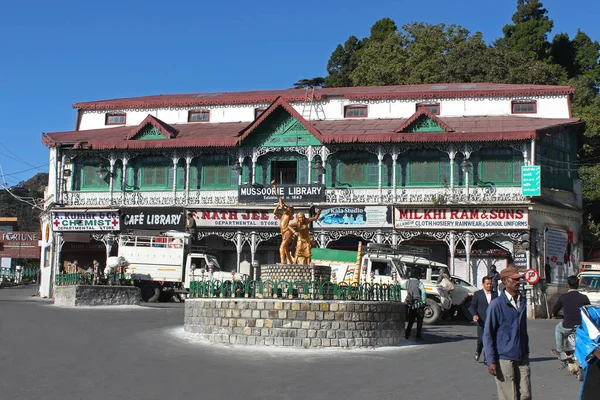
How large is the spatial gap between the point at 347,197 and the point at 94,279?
11.5 meters

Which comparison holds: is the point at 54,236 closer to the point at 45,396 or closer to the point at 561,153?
the point at 561,153

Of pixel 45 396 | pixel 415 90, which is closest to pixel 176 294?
pixel 415 90

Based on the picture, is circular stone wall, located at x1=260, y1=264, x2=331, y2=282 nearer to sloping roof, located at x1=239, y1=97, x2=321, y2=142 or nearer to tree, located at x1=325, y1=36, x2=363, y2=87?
sloping roof, located at x1=239, y1=97, x2=321, y2=142

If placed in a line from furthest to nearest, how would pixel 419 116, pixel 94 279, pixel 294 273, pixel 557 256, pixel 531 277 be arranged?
1. pixel 419 116
2. pixel 557 256
3. pixel 94 279
4. pixel 531 277
5. pixel 294 273

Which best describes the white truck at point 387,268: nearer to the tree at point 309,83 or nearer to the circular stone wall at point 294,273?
the circular stone wall at point 294,273

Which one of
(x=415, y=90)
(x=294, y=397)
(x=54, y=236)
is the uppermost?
(x=415, y=90)

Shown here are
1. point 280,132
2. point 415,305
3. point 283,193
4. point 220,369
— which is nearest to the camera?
point 220,369

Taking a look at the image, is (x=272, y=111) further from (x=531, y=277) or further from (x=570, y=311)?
(x=570, y=311)

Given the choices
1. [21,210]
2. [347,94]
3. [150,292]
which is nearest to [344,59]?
[347,94]

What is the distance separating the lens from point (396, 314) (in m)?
17.5

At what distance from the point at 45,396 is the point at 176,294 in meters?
21.6

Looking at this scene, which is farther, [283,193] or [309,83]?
[309,83]

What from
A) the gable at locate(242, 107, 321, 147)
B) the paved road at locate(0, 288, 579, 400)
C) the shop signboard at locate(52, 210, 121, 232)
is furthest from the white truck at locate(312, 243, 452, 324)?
the shop signboard at locate(52, 210, 121, 232)

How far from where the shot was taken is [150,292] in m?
31.4
